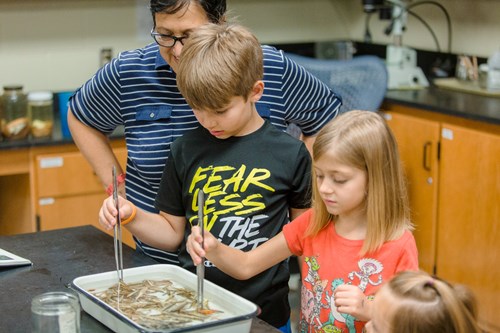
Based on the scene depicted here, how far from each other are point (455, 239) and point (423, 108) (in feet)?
1.76

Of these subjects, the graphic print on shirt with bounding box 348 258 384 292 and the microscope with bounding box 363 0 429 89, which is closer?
the graphic print on shirt with bounding box 348 258 384 292

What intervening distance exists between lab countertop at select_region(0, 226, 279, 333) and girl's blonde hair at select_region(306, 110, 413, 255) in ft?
0.93

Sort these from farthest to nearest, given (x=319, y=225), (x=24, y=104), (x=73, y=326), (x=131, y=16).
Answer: (x=131, y=16)
(x=24, y=104)
(x=319, y=225)
(x=73, y=326)

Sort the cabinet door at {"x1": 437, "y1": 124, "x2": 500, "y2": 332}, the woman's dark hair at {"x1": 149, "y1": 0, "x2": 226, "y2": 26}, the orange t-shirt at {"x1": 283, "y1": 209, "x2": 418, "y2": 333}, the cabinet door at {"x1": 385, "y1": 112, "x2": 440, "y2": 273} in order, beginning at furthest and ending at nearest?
the cabinet door at {"x1": 385, "y1": 112, "x2": 440, "y2": 273}
the cabinet door at {"x1": 437, "y1": 124, "x2": 500, "y2": 332}
the woman's dark hair at {"x1": 149, "y1": 0, "x2": 226, "y2": 26}
the orange t-shirt at {"x1": 283, "y1": 209, "x2": 418, "y2": 333}

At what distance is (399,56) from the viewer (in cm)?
396

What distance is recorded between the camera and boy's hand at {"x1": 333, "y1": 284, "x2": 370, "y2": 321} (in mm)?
1489

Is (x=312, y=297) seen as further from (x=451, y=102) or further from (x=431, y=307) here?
(x=451, y=102)

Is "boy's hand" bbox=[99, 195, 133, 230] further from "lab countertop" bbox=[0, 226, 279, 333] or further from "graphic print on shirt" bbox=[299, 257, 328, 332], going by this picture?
"graphic print on shirt" bbox=[299, 257, 328, 332]

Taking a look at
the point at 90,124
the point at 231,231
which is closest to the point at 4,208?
the point at 90,124

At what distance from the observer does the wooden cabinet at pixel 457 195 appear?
3.18 meters

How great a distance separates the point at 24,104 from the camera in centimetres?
361

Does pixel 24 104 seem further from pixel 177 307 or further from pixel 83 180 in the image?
pixel 177 307

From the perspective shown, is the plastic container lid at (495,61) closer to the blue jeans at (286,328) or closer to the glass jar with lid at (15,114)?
the glass jar with lid at (15,114)

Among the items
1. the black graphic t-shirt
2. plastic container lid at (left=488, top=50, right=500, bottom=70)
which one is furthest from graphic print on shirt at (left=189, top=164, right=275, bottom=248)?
plastic container lid at (left=488, top=50, right=500, bottom=70)
